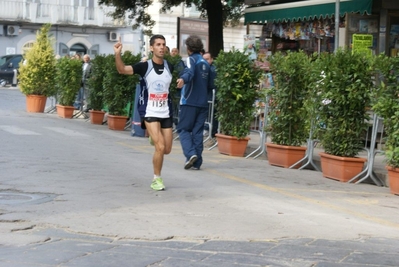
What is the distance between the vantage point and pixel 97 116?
23047 millimetres

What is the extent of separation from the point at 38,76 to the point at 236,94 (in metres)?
12.5

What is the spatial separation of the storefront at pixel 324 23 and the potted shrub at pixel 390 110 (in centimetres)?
431

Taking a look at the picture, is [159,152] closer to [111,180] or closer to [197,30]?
[111,180]

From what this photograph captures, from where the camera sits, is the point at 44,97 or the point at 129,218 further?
the point at 44,97

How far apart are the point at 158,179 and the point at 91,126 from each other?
1140 cm

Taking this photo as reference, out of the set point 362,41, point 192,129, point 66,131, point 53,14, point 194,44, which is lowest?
point 66,131

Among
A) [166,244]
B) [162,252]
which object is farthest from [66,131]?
[162,252]

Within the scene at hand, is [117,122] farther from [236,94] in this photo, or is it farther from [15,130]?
[236,94]

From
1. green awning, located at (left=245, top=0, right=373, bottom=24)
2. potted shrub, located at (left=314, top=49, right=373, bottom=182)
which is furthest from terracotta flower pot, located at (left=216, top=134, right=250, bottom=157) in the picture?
green awning, located at (left=245, top=0, right=373, bottom=24)

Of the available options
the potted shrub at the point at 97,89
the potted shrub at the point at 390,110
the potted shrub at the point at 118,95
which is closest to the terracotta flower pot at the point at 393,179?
the potted shrub at the point at 390,110

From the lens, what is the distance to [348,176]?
13.3 metres

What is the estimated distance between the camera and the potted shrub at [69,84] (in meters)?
25.5

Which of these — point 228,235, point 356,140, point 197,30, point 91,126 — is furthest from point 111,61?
point 228,235

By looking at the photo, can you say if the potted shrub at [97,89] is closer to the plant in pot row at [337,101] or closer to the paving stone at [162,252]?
the plant in pot row at [337,101]
